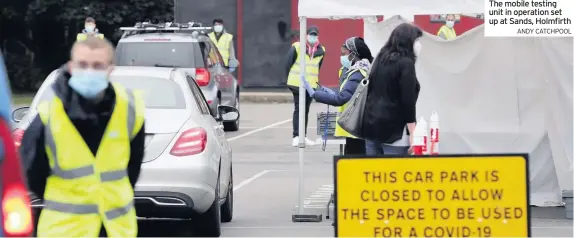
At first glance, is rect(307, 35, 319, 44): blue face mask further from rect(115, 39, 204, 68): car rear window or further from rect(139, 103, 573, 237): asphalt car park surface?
rect(115, 39, 204, 68): car rear window

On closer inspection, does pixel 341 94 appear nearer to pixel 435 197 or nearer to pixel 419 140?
pixel 419 140

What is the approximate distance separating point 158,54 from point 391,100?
32.4 feet

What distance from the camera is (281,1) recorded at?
3170cm

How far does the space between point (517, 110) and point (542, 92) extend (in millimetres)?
282

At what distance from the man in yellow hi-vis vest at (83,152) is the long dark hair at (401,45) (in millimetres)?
4242

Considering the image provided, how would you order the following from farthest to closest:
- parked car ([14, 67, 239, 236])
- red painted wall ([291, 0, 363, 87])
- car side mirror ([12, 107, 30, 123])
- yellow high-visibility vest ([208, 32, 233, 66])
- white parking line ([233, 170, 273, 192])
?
red painted wall ([291, 0, 363, 87]) < yellow high-visibility vest ([208, 32, 233, 66]) < white parking line ([233, 170, 273, 192]) < car side mirror ([12, 107, 30, 123]) < parked car ([14, 67, 239, 236])

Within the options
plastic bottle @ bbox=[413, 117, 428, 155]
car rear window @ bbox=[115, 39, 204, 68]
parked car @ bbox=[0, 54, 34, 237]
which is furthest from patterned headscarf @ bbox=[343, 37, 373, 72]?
car rear window @ bbox=[115, 39, 204, 68]

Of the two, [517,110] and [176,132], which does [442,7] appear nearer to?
[517,110]

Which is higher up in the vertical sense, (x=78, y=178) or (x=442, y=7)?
(x=442, y=7)

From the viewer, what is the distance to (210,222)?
33.0ft

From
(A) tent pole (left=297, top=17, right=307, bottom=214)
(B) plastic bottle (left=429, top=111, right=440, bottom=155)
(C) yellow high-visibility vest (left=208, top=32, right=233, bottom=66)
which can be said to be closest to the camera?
(B) plastic bottle (left=429, top=111, right=440, bottom=155)

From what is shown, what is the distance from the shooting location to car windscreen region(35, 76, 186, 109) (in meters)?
10.0

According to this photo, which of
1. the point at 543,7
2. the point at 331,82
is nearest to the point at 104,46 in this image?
the point at 543,7

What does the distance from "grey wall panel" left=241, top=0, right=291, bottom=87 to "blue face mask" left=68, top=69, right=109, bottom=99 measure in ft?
86.3
